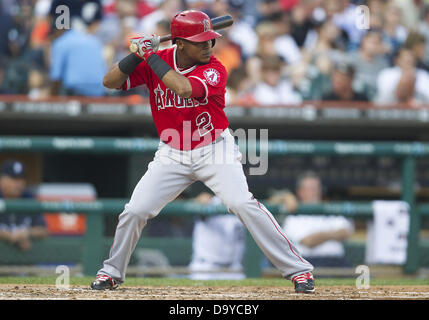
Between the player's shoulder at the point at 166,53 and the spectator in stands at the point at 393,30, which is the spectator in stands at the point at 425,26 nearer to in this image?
the spectator in stands at the point at 393,30

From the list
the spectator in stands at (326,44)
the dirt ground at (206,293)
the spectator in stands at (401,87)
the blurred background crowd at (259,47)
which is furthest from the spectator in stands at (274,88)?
the dirt ground at (206,293)

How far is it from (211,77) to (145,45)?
40 cm

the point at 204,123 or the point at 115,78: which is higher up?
the point at 115,78

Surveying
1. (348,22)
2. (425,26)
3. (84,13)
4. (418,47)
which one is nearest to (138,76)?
(84,13)

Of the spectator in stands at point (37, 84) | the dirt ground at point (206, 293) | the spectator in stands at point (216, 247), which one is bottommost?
the dirt ground at point (206, 293)

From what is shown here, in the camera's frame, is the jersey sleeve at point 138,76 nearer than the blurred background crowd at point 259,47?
Yes

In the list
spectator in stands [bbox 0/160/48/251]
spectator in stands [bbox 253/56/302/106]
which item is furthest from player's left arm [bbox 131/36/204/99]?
spectator in stands [bbox 253/56/302/106]

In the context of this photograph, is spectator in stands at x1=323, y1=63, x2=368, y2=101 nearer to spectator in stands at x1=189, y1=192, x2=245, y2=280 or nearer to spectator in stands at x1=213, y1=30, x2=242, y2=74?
spectator in stands at x1=213, y1=30, x2=242, y2=74

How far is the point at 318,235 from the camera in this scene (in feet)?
22.6

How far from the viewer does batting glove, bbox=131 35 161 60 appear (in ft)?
14.6

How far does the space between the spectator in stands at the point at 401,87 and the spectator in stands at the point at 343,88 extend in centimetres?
24

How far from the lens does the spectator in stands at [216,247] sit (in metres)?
6.76

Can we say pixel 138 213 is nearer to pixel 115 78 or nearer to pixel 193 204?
pixel 115 78

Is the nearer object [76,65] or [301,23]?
[76,65]
